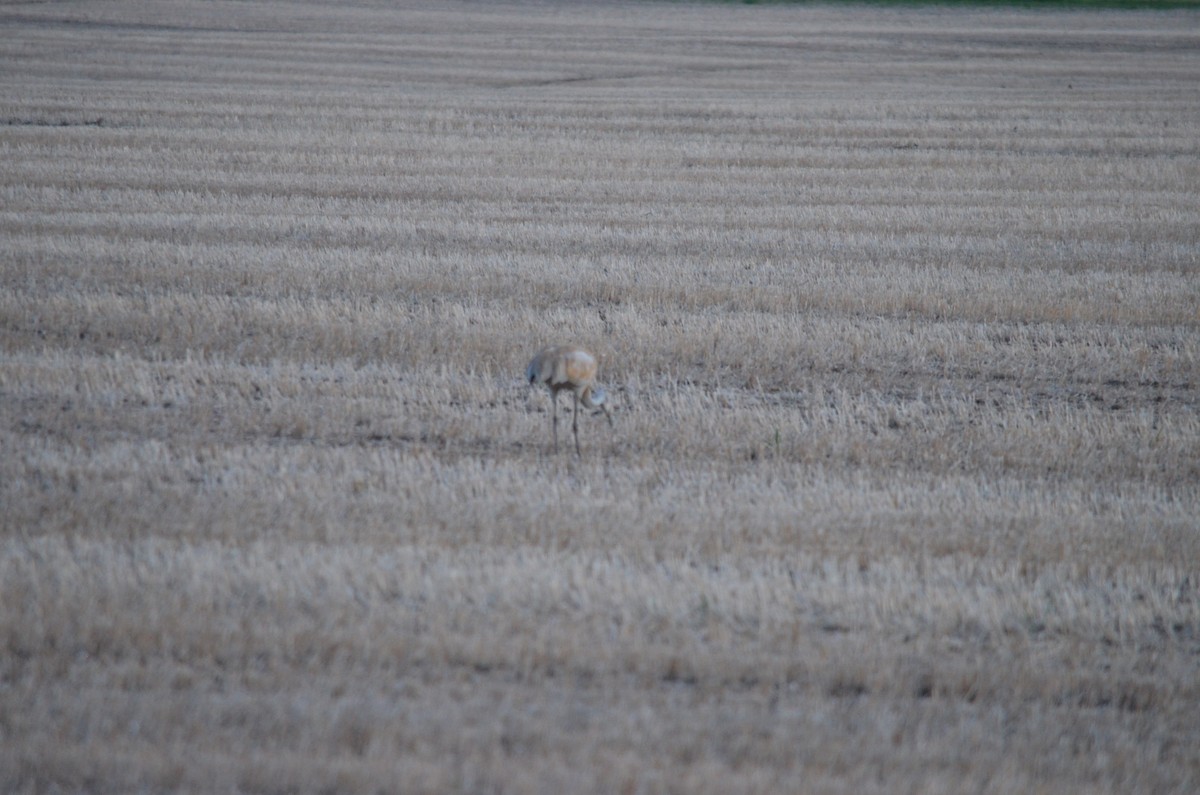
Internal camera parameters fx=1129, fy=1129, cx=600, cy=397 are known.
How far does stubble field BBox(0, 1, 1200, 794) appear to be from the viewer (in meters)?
4.07

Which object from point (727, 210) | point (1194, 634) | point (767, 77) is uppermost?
point (767, 77)

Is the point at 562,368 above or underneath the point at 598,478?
above

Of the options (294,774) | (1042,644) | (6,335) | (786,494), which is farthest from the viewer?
(6,335)

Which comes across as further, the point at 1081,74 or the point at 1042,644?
the point at 1081,74

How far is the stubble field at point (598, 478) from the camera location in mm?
4066

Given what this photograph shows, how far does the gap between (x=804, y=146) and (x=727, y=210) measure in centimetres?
596

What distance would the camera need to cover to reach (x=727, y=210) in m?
15.1

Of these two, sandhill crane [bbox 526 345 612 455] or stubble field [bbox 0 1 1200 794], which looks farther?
sandhill crane [bbox 526 345 612 455]

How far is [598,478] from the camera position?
6.49m

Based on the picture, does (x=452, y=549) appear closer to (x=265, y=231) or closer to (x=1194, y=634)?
(x=1194, y=634)

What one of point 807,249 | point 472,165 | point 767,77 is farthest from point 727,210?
point 767,77

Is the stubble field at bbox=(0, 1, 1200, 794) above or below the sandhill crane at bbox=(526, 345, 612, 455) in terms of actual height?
below

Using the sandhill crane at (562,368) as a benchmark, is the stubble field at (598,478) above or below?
below

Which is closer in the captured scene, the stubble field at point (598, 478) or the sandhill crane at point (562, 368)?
the stubble field at point (598, 478)
